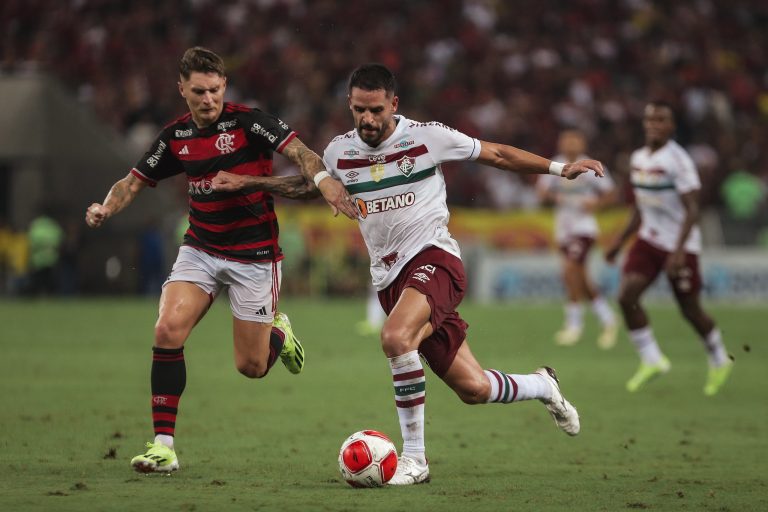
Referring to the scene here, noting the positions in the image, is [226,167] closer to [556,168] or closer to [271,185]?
[271,185]

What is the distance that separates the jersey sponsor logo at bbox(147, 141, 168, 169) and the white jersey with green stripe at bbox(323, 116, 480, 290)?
3.58 ft

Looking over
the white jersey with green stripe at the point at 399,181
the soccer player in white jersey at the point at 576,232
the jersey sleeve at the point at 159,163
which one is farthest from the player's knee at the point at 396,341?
the soccer player in white jersey at the point at 576,232

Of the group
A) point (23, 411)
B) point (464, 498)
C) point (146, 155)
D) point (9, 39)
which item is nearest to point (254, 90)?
point (9, 39)

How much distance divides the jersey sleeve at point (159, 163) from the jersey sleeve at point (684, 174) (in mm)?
Result: 5390

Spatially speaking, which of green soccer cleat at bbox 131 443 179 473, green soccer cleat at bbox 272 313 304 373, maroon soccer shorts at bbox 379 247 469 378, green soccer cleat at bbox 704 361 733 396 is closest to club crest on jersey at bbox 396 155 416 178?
maroon soccer shorts at bbox 379 247 469 378

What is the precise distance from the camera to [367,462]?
6.39m

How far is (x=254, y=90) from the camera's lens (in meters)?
26.1

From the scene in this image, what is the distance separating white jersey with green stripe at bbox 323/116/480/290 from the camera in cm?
694

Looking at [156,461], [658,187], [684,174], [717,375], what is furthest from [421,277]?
[717,375]

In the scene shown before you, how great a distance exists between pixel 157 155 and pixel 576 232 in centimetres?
1011

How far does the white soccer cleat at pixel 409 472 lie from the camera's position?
654 centimetres

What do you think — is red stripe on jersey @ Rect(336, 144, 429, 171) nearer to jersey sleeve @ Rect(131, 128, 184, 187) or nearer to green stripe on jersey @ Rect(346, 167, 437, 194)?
green stripe on jersey @ Rect(346, 167, 437, 194)

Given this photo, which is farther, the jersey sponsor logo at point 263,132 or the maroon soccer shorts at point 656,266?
the maroon soccer shorts at point 656,266

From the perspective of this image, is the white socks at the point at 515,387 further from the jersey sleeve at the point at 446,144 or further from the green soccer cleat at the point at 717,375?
the green soccer cleat at the point at 717,375
